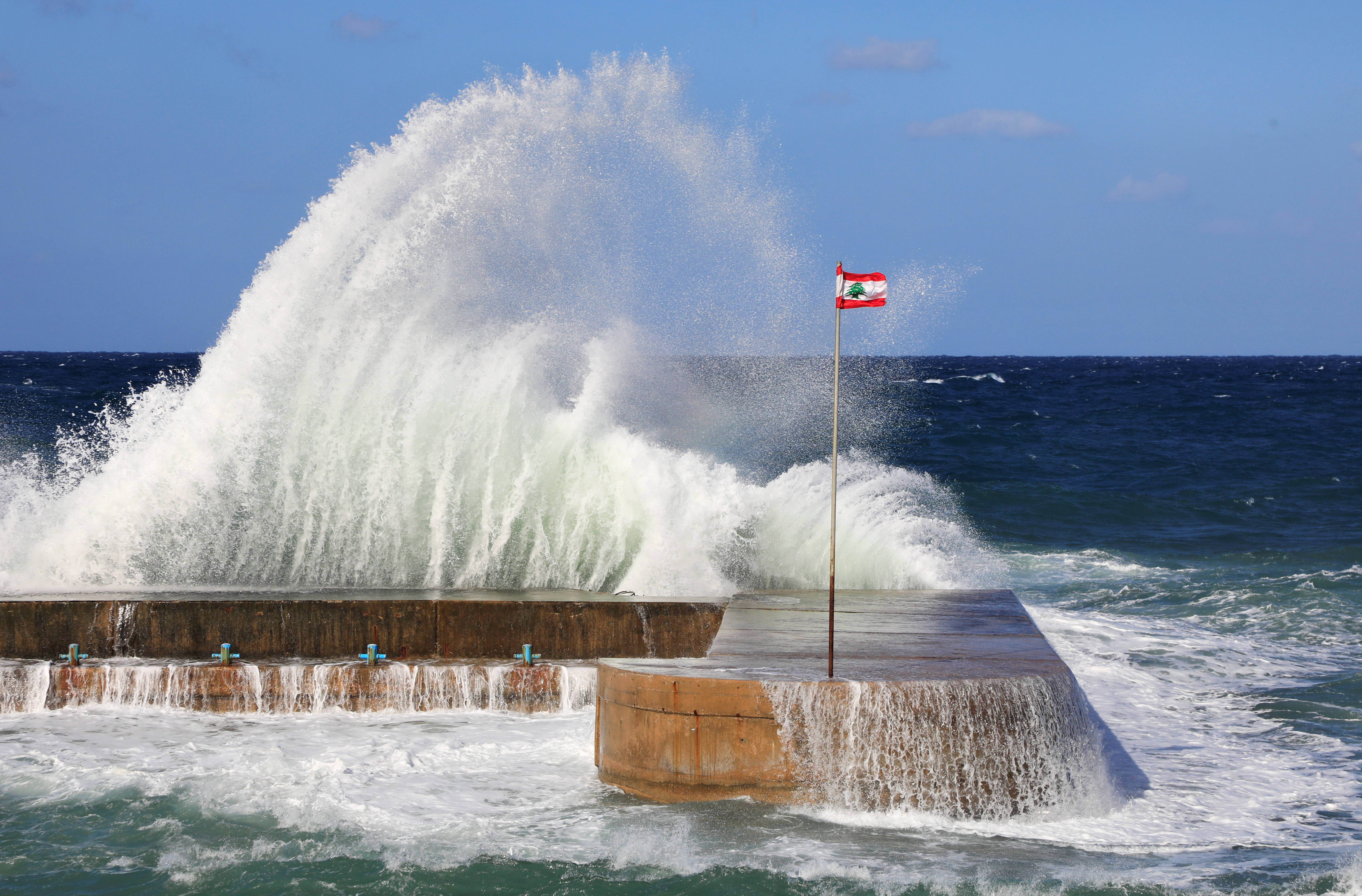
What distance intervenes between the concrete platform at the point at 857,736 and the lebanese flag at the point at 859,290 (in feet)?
7.14

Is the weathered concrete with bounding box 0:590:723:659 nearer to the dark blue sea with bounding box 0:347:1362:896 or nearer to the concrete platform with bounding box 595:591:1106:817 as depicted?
the dark blue sea with bounding box 0:347:1362:896

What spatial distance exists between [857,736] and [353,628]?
4400mm

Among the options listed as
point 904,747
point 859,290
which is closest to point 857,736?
point 904,747

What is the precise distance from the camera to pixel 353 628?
364 inches

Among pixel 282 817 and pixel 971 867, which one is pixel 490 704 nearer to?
pixel 282 817

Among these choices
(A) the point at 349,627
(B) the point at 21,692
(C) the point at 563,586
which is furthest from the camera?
(C) the point at 563,586

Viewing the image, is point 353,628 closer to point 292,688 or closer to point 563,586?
point 292,688

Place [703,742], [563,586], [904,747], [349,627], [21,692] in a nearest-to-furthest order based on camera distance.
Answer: [904,747] < [703,742] < [21,692] < [349,627] < [563,586]

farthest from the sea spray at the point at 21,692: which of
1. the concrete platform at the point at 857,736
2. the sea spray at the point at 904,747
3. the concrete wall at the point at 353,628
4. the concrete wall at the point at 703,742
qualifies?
the sea spray at the point at 904,747

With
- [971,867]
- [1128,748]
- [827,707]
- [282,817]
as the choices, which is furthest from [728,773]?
[1128,748]

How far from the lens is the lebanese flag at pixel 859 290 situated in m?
7.21

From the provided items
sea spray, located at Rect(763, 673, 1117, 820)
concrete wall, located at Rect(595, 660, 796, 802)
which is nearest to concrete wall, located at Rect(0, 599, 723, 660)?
concrete wall, located at Rect(595, 660, 796, 802)

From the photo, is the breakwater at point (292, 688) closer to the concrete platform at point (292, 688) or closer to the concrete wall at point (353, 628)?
the concrete platform at point (292, 688)

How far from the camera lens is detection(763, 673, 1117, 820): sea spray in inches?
258
